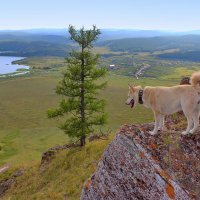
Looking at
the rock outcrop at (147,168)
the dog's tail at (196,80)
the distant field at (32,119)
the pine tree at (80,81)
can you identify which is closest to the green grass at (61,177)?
the pine tree at (80,81)

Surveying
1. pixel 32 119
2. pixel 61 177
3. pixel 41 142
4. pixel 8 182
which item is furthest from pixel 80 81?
pixel 32 119

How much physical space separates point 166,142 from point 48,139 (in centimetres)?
7289

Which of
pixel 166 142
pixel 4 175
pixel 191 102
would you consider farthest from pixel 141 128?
pixel 4 175

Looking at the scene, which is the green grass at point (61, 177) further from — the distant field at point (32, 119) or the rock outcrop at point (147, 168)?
the distant field at point (32, 119)

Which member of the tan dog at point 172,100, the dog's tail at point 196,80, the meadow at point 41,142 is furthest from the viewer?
the meadow at point 41,142

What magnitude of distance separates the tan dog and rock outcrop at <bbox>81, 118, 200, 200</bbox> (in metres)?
0.78

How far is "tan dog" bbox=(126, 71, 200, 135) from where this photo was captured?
A: 14711 mm

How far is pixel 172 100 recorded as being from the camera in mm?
15422

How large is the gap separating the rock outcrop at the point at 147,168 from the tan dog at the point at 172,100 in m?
0.78

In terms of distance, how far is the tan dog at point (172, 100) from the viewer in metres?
14.7

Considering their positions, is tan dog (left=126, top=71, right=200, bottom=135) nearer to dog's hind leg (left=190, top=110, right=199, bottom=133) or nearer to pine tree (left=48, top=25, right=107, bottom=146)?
dog's hind leg (left=190, top=110, right=199, bottom=133)

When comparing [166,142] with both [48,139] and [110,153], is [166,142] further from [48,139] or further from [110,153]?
[48,139]

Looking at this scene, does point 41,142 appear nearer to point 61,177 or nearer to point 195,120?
point 61,177

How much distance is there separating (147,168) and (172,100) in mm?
3824
